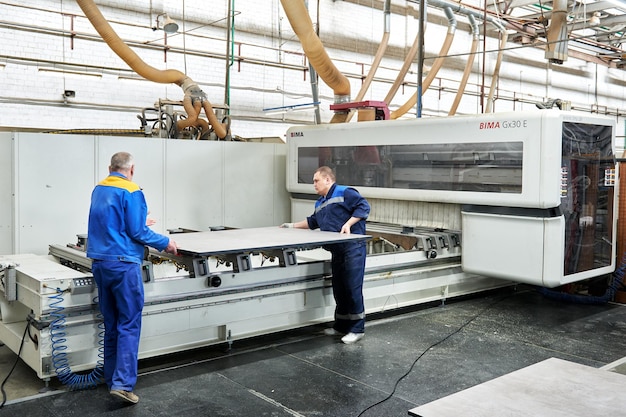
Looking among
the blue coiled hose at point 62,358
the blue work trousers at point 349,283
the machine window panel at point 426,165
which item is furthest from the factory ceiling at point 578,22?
the blue coiled hose at point 62,358

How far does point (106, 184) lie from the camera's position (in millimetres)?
3160

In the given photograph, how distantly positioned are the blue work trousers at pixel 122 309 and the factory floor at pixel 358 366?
17 centimetres

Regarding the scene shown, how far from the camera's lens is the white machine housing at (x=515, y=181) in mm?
4434

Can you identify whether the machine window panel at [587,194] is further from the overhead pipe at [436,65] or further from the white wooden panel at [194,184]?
the overhead pipe at [436,65]

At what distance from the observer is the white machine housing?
4.43 metres

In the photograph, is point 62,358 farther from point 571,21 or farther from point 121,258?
point 571,21

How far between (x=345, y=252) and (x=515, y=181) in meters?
1.41

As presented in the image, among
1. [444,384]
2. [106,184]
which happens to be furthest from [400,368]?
[106,184]

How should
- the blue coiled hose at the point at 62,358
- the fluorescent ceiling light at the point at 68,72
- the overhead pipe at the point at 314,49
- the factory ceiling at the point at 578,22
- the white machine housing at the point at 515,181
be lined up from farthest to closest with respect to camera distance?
the factory ceiling at the point at 578,22 < the fluorescent ceiling light at the point at 68,72 < the overhead pipe at the point at 314,49 < the white machine housing at the point at 515,181 < the blue coiled hose at the point at 62,358

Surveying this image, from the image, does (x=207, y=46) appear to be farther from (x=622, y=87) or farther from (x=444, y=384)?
(x=622, y=87)

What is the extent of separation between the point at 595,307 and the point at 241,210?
340 centimetres

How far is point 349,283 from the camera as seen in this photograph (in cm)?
421

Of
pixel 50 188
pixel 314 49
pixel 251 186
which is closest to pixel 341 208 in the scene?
pixel 314 49

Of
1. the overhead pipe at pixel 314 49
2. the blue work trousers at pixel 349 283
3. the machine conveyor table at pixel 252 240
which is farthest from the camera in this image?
the overhead pipe at pixel 314 49
